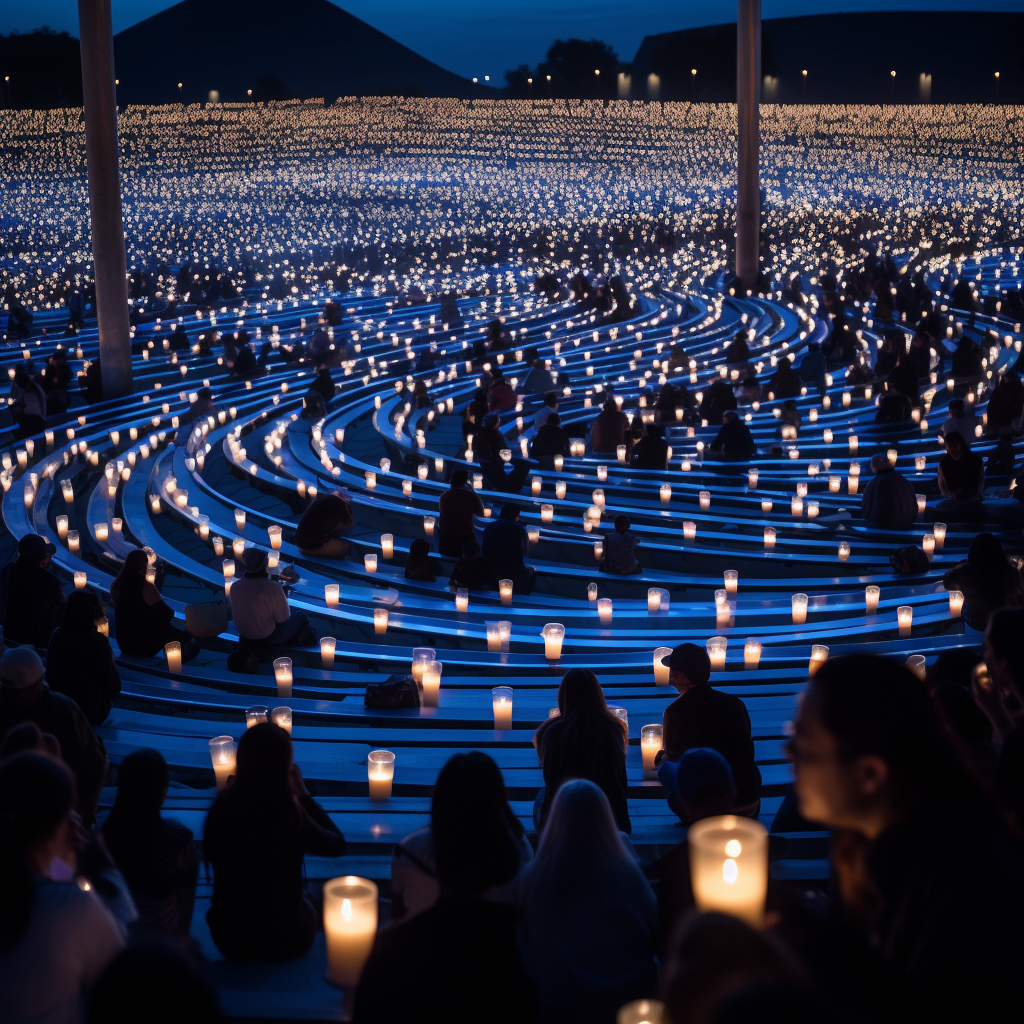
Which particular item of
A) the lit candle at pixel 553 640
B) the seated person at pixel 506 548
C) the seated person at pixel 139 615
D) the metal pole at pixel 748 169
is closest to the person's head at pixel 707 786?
the lit candle at pixel 553 640

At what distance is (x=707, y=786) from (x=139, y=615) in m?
4.33

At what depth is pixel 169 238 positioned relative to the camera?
36.9m

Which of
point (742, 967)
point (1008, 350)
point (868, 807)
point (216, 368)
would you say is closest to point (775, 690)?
point (868, 807)

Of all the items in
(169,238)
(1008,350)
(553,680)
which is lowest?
(553,680)

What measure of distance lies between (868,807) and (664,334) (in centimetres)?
1838

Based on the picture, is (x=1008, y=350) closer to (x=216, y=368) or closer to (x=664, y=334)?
(x=664, y=334)

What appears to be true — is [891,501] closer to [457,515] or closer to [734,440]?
[734,440]

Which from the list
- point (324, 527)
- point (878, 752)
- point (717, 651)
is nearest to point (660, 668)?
point (717, 651)

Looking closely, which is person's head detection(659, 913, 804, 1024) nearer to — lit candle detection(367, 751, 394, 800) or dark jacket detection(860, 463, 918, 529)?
lit candle detection(367, 751, 394, 800)

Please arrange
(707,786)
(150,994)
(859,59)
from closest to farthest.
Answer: (150,994) → (707,786) → (859,59)

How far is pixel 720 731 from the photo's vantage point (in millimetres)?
4730

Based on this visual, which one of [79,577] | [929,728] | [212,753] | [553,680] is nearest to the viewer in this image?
[929,728]

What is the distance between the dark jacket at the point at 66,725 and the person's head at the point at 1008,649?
320 cm

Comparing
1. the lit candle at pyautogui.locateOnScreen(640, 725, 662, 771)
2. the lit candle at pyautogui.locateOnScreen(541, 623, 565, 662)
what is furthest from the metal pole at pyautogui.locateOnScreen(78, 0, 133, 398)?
the lit candle at pyautogui.locateOnScreen(640, 725, 662, 771)
